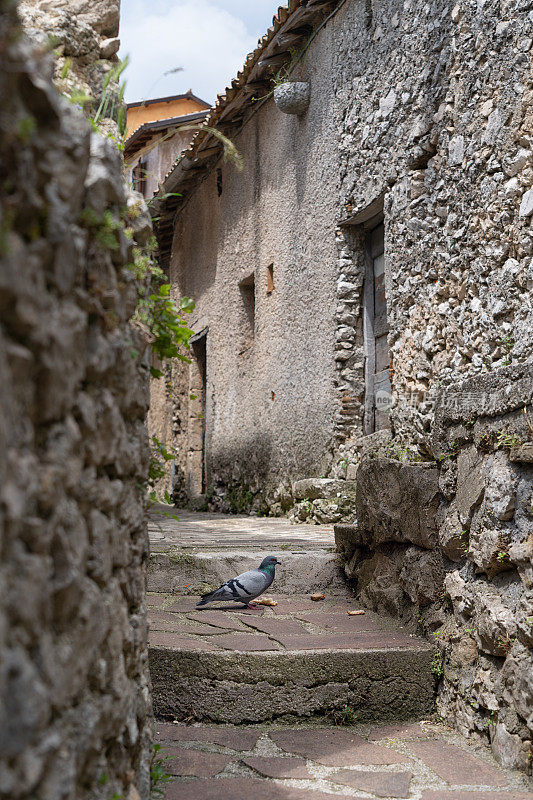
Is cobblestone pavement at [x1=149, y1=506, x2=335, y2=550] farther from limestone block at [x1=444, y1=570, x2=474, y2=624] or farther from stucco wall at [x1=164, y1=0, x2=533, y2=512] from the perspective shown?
limestone block at [x1=444, y1=570, x2=474, y2=624]

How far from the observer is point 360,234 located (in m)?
6.31

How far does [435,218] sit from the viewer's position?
412 centimetres

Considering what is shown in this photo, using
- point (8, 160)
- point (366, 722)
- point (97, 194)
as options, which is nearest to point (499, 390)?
point (366, 722)

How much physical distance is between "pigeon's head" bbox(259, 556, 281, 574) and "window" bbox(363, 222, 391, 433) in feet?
7.99

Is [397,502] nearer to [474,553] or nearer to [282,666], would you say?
[474,553]

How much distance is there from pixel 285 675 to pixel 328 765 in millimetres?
484

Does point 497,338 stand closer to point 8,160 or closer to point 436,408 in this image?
point 436,408

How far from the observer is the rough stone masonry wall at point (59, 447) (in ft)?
3.30

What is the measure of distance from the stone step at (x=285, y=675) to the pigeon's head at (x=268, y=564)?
0.44m

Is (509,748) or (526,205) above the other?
(526,205)

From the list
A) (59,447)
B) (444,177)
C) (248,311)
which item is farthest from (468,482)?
(248,311)

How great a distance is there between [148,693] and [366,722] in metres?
1.30

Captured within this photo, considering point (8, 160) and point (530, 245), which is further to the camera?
point (530, 245)

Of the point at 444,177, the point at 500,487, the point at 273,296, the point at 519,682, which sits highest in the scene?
the point at 273,296
